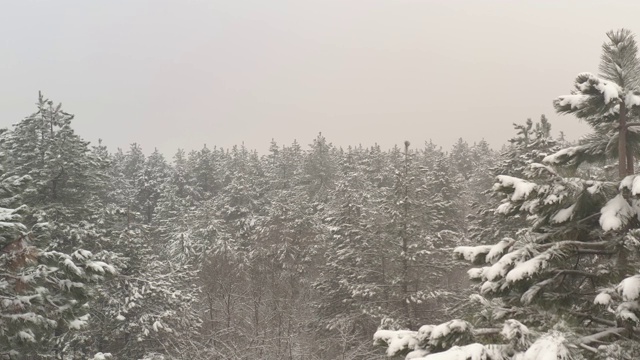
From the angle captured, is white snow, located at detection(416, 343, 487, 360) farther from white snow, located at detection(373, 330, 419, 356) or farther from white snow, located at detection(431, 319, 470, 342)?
white snow, located at detection(373, 330, 419, 356)

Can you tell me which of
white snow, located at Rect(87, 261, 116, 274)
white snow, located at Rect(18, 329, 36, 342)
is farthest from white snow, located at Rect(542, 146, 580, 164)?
white snow, located at Rect(18, 329, 36, 342)

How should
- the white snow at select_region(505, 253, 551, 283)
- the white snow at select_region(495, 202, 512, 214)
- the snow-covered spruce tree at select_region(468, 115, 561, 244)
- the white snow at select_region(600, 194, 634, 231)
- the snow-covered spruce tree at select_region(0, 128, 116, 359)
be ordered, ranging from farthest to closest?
1. the snow-covered spruce tree at select_region(468, 115, 561, 244)
2. the snow-covered spruce tree at select_region(0, 128, 116, 359)
3. the white snow at select_region(495, 202, 512, 214)
4. the white snow at select_region(505, 253, 551, 283)
5. the white snow at select_region(600, 194, 634, 231)

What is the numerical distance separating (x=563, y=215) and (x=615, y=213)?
0.43 metres

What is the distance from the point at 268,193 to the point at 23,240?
44552 mm

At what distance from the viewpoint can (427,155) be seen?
75.0 m

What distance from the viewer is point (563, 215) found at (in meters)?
3.73

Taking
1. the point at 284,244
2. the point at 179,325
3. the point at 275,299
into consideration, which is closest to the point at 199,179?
the point at 284,244

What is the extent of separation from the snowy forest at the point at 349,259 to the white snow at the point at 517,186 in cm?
2

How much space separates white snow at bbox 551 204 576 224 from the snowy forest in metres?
0.01

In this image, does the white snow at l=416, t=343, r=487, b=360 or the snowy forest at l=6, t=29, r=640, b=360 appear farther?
the snowy forest at l=6, t=29, r=640, b=360

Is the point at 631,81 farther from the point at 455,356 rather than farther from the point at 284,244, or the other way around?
the point at 284,244

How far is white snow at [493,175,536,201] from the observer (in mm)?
3456

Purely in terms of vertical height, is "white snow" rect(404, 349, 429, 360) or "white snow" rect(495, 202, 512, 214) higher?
"white snow" rect(495, 202, 512, 214)

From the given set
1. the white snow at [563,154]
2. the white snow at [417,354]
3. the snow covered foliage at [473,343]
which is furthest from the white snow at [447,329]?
the white snow at [563,154]
